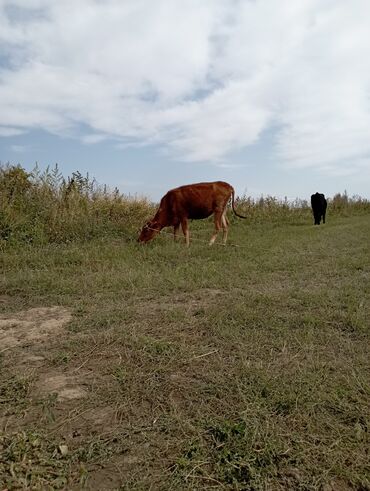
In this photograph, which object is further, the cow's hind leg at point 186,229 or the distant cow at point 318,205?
the distant cow at point 318,205

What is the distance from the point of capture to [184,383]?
2.34 metres

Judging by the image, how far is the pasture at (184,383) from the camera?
1.65 metres

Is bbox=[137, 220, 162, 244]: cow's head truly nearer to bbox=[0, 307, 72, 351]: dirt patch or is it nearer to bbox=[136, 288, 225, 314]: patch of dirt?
bbox=[136, 288, 225, 314]: patch of dirt

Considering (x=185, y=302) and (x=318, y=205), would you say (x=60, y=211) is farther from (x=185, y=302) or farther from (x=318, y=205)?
(x=318, y=205)

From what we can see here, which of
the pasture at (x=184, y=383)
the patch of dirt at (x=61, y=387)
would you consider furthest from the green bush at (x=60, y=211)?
the patch of dirt at (x=61, y=387)

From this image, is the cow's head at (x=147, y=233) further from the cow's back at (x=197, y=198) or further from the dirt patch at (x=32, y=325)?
the dirt patch at (x=32, y=325)

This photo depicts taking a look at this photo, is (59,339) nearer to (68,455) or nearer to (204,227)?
(68,455)

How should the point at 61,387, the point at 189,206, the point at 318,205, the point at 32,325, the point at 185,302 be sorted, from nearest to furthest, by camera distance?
the point at 61,387 → the point at 32,325 → the point at 185,302 → the point at 189,206 → the point at 318,205

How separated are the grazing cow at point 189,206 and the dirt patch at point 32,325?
4.90 meters

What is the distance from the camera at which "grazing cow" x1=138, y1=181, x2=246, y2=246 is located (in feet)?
28.8

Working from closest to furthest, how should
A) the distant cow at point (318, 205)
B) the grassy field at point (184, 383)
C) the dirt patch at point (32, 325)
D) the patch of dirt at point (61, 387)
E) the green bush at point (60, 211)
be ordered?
the grassy field at point (184, 383)
the patch of dirt at point (61, 387)
the dirt patch at point (32, 325)
the green bush at point (60, 211)
the distant cow at point (318, 205)

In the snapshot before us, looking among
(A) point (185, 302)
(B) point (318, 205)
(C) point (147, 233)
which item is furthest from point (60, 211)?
(B) point (318, 205)

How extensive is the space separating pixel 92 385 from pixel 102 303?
64.8 inches

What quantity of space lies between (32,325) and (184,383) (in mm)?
1682
